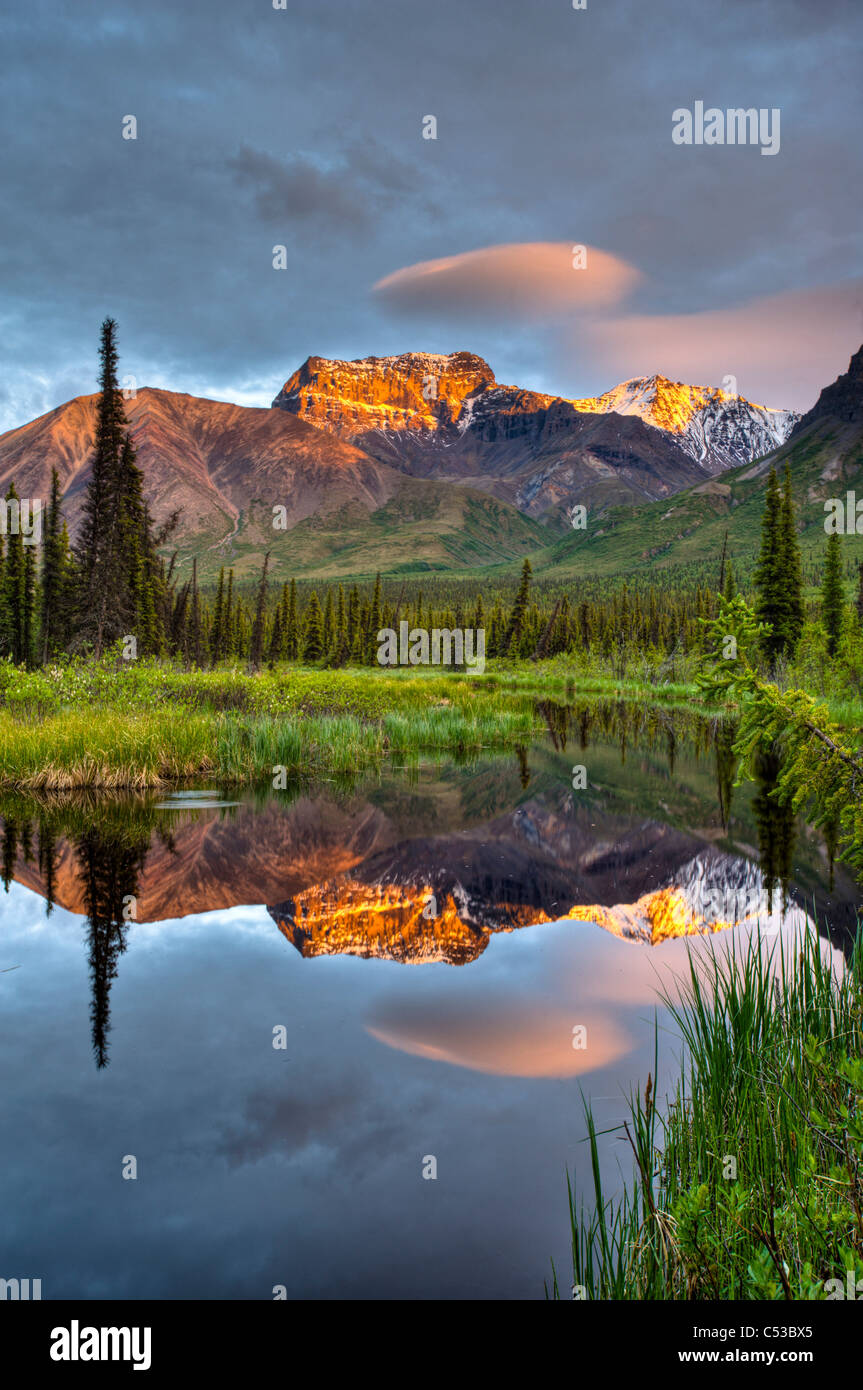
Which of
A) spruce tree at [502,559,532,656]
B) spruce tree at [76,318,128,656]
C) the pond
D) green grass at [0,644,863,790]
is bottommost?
the pond

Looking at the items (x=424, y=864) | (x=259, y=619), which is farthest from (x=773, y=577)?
(x=424, y=864)

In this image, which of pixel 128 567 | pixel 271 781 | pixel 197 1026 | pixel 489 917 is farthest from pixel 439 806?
pixel 128 567

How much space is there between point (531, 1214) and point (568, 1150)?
795 mm

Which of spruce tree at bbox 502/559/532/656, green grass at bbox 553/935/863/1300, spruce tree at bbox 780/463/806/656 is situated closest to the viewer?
green grass at bbox 553/935/863/1300

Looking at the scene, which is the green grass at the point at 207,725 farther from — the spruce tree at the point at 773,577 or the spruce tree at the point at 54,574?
the spruce tree at the point at 54,574

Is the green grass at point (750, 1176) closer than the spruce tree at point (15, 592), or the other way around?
the green grass at point (750, 1176)

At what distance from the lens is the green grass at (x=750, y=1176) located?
11.2 feet

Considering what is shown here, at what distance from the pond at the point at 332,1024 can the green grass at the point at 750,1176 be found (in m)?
0.68

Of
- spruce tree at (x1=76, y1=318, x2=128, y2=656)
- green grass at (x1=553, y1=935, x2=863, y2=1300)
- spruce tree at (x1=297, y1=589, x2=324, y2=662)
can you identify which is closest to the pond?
green grass at (x1=553, y1=935, x2=863, y2=1300)

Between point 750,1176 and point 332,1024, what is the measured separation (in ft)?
16.0

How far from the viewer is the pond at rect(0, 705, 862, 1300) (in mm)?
5051

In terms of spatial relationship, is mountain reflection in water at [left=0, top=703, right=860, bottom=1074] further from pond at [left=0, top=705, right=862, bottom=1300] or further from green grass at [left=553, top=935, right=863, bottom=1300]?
green grass at [left=553, top=935, right=863, bottom=1300]

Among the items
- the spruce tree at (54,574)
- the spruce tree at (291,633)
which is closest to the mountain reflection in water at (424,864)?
the spruce tree at (54,574)

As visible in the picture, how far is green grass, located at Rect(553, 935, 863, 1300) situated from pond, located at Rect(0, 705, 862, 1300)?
2.22 feet
